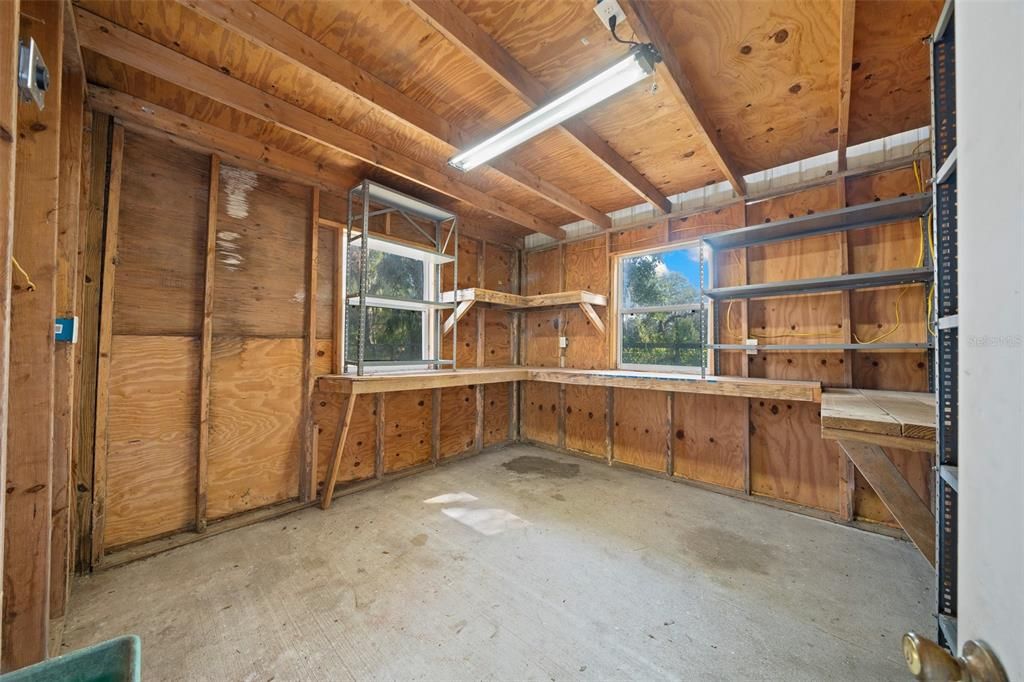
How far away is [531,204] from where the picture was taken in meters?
3.50

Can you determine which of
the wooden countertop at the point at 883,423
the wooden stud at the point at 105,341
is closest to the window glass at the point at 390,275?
the wooden stud at the point at 105,341

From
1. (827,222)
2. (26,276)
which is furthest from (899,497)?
(26,276)

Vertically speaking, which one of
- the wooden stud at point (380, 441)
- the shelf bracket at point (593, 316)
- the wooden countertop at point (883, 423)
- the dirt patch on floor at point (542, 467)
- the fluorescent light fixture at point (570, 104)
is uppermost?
the fluorescent light fixture at point (570, 104)

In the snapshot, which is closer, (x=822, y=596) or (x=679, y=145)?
(x=822, y=596)

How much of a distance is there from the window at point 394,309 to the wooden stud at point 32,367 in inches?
65.5

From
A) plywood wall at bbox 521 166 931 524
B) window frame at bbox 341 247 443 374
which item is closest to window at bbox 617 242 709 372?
plywood wall at bbox 521 166 931 524

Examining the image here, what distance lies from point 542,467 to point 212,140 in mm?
3347

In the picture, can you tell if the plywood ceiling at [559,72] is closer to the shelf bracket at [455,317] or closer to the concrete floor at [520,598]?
the shelf bracket at [455,317]

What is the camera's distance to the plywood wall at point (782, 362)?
238cm

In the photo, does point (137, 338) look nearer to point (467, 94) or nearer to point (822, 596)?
point (467, 94)

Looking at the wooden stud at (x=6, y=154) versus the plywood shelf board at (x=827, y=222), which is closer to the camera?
the wooden stud at (x=6, y=154)

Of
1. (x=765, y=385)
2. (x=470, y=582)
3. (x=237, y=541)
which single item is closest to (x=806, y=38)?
(x=765, y=385)

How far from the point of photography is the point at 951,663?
0.41 m

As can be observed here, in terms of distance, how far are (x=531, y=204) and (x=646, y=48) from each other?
2028mm
